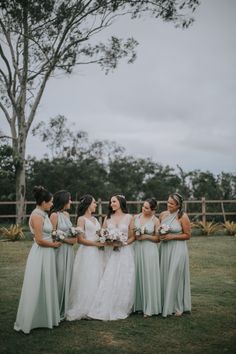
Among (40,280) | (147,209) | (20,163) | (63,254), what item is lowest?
(40,280)

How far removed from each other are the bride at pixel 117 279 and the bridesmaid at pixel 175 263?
57 centimetres

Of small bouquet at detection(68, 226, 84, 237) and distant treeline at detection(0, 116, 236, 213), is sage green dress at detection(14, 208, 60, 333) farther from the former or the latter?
distant treeline at detection(0, 116, 236, 213)

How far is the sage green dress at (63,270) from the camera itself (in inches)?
257

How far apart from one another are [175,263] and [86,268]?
1.50 metres

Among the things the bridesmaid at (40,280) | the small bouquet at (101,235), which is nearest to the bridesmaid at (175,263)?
the small bouquet at (101,235)

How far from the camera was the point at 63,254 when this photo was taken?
6562 millimetres

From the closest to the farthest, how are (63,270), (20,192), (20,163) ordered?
1. (63,270)
2. (20,163)
3. (20,192)

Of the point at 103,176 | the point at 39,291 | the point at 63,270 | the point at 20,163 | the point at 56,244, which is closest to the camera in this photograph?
the point at 39,291

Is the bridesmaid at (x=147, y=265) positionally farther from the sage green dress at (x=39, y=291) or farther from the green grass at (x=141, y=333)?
the sage green dress at (x=39, y=291)

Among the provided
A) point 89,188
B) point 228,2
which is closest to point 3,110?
point 89,188

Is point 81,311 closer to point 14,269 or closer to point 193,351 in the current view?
point 193,351

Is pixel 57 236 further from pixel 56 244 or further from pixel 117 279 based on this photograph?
pixel 117 279

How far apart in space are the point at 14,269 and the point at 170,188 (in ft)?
83.4

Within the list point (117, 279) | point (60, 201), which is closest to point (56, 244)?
point (60, 201)
